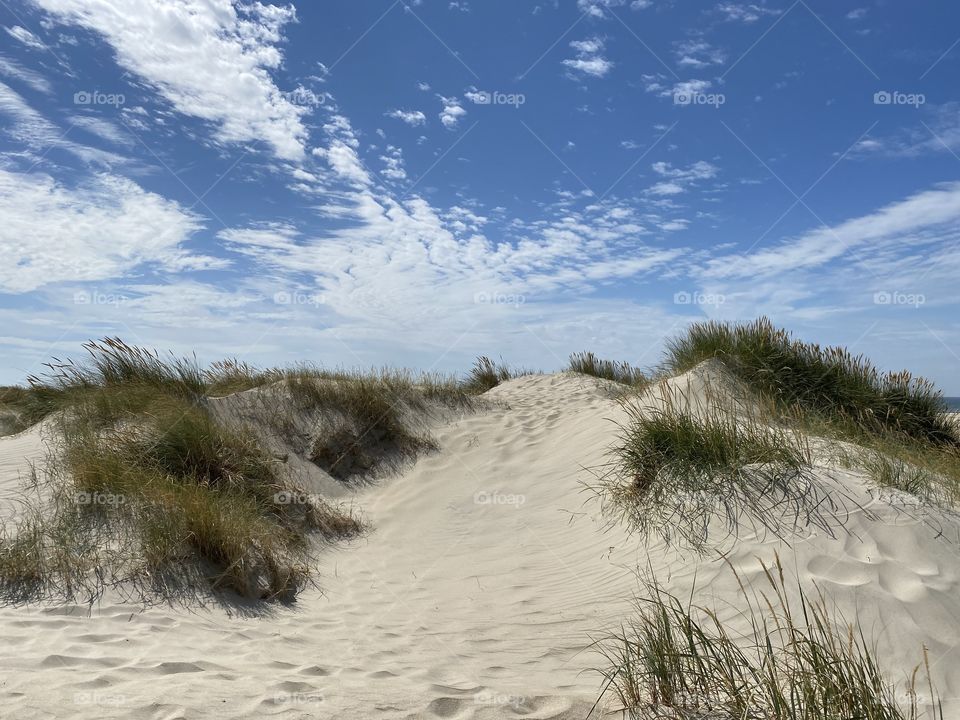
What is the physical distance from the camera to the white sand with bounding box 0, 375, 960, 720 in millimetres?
3348

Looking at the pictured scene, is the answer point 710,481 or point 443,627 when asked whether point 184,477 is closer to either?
point 443,627

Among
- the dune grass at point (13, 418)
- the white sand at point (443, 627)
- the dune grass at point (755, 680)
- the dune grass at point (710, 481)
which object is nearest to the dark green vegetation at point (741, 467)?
the dune grass at point (710, 481)

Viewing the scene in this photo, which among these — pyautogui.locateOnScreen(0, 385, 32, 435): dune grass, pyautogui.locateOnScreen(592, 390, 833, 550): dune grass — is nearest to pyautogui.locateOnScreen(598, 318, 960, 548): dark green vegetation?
pyautogui.locateOnScreen(592, 390, 833, 550): dune grass

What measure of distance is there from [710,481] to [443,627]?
2678mm

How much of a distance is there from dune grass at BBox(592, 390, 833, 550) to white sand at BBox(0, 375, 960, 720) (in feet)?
0.76

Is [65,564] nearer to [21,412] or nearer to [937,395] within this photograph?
[21,412]

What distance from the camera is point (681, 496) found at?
5.75m

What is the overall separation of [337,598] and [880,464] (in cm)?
512

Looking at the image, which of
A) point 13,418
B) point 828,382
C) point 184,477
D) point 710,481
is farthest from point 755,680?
point 13,418

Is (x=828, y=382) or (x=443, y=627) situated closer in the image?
(x=443, y=627)

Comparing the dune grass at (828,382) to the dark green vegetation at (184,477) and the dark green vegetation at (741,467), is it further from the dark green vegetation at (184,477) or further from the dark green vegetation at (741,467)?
the dark green vegetation at (184,477)

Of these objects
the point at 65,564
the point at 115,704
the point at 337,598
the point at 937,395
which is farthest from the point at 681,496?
the point at 937,395

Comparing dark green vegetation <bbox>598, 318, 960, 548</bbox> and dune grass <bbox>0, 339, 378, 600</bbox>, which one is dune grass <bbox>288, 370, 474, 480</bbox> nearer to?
dune grass <bbox>0, 339, 378, 600</bbox>

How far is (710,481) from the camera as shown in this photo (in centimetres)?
569
